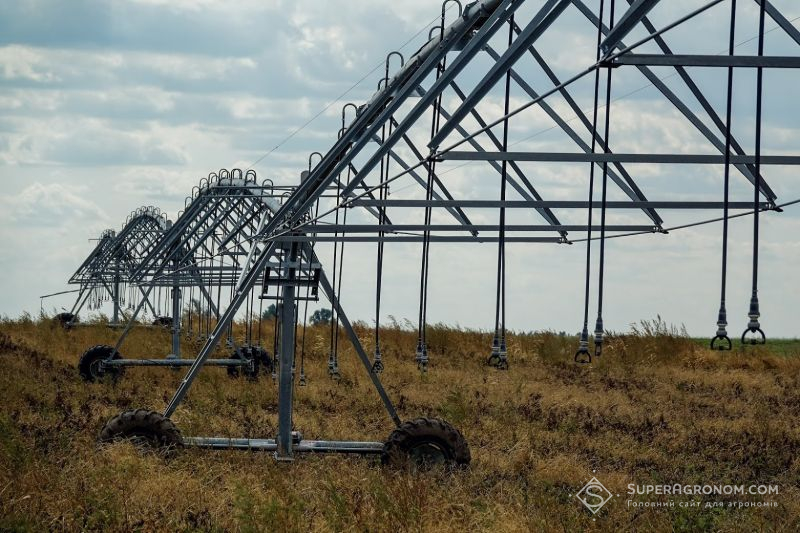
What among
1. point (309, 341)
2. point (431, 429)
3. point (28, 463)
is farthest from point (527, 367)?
point (28, 463)

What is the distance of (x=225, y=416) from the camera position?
47.5ft

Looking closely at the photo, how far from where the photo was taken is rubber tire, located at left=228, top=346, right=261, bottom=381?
18719 millimetres

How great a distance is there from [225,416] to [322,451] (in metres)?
3.80

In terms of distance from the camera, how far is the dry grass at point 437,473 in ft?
27.4

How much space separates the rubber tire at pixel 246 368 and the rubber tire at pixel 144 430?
7836 millimetres

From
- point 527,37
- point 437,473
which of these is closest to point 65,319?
point 437,473

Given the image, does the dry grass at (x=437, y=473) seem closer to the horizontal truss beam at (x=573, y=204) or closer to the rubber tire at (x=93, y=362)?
the rubber tire at (x=93, y=362)

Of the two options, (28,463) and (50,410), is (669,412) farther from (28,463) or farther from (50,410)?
(28,463)

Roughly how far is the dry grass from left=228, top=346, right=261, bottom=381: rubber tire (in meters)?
0.31

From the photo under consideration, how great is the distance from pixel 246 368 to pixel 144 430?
8442mm

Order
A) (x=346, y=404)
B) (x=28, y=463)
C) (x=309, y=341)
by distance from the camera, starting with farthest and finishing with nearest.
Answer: (x=309, y=341) → (x=346, y=404) → (x=28, y=463)

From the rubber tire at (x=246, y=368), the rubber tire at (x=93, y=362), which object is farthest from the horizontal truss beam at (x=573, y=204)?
the rubber tire at (x=93, y=362)

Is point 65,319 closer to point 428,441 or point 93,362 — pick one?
point 93,362

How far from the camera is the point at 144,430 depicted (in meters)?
10.6
